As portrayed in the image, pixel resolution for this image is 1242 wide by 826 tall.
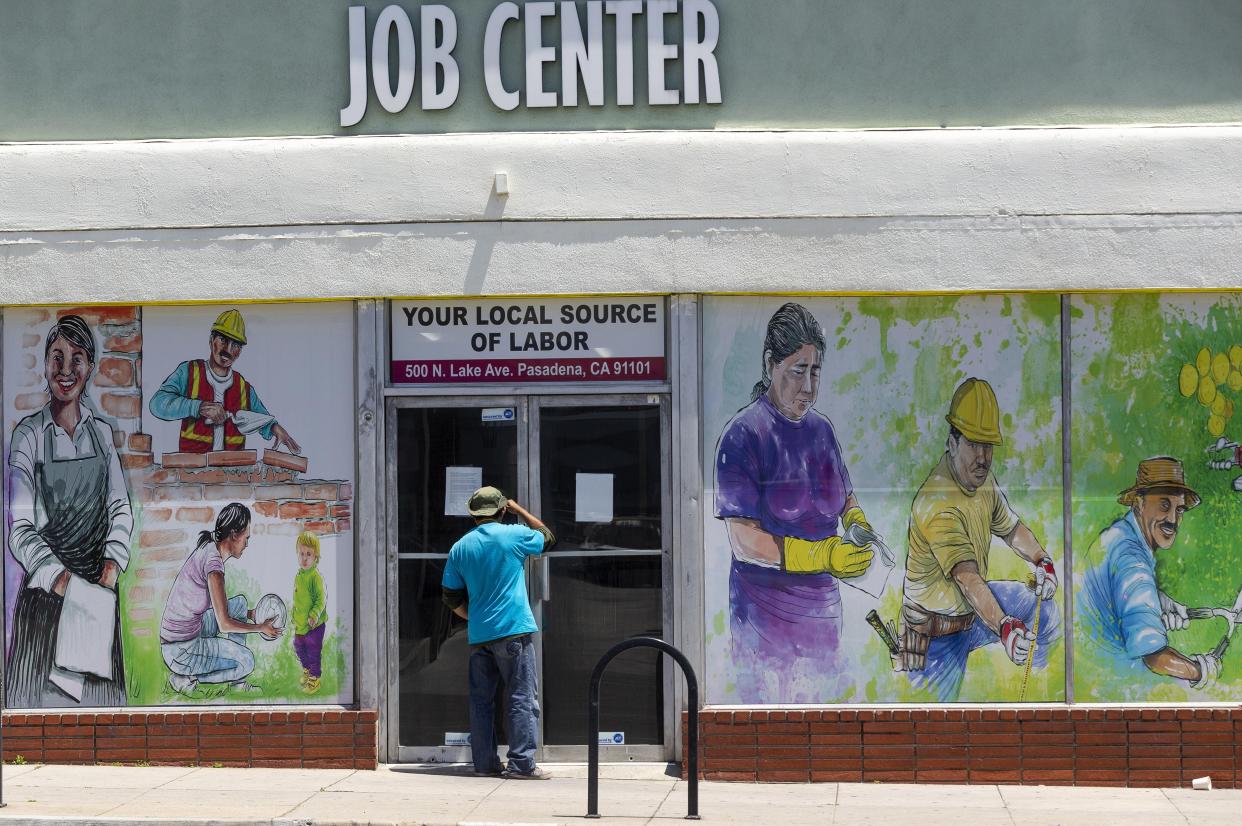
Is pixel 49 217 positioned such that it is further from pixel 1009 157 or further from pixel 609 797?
pixel 1009 157

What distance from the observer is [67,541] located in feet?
33.4

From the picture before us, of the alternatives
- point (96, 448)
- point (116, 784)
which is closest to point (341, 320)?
point (96, 448)

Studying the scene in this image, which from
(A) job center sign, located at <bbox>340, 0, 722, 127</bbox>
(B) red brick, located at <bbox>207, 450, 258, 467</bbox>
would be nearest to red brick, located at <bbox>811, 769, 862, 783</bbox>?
(B) red brick, located at <bbox>207, 450, 258, 467</bbox>

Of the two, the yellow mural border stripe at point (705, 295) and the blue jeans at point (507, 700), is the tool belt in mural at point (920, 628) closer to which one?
the yellow mural border stripe at point (705, 295)

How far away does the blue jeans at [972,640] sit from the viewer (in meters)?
9.87

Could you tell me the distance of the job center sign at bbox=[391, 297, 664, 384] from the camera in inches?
396

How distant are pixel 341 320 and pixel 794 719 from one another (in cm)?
380

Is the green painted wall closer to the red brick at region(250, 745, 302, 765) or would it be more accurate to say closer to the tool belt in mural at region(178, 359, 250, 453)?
the tool belt in mural at region(178, 359, 250, 453)

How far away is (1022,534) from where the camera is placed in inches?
389

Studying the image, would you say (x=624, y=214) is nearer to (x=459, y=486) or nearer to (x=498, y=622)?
(x=459, y=486)

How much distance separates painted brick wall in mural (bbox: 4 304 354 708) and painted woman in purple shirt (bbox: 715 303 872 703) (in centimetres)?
249

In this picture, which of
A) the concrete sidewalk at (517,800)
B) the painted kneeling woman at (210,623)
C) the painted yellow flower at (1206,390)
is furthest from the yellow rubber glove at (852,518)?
the painted kneeling woman at (210,623)

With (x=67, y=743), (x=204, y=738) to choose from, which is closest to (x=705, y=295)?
(x=204, y=738)

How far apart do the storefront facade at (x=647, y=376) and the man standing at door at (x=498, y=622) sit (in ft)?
1.25
